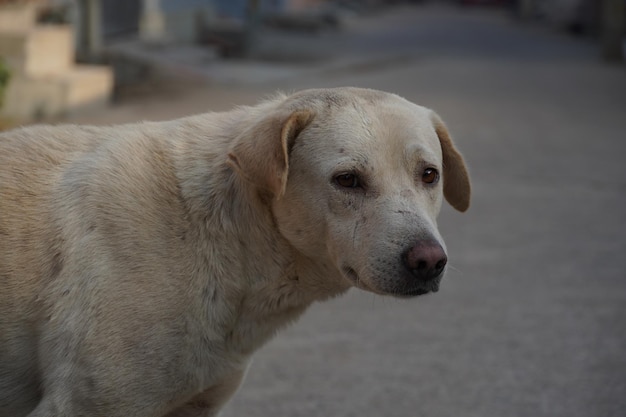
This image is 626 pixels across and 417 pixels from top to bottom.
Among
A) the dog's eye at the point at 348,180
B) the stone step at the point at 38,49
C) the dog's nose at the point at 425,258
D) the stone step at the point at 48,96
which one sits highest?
the dog's eye at the point at 348,180

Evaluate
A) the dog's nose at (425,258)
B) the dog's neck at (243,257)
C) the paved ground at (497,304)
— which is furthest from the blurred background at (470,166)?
the dog's nose at (425,258)

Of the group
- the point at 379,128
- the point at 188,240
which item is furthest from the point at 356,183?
the point at 188,240

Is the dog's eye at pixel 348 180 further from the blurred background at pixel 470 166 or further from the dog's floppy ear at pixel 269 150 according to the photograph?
the blurred background at pixel 470 166

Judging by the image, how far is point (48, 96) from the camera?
10203mm

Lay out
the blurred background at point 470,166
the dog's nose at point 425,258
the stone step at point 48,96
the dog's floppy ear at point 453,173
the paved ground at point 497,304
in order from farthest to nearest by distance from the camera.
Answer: the stone step at point 48,96, the blurred background at point 470,166, the paved ground at point 497,304, the dog's floppy ear at point 453,173, the dog's nose at point 425,258

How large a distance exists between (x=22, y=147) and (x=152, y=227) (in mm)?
524

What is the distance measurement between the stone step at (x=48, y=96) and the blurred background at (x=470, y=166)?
0.02 metres

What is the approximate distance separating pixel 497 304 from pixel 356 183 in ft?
10.6

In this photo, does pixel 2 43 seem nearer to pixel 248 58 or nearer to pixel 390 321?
pixel 390 321

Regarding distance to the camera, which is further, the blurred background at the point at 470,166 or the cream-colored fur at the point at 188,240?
the blurred background at the point at 470,166

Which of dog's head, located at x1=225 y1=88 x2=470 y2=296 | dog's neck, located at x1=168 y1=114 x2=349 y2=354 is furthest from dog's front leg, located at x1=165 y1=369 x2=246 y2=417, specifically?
dog's head, located at x1=225 y1=88 x2=470 y2=296

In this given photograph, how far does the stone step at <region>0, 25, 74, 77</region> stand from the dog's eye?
710 centimetres

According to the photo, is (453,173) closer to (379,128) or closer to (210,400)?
(379,128)

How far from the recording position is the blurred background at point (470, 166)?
5.04 metres
